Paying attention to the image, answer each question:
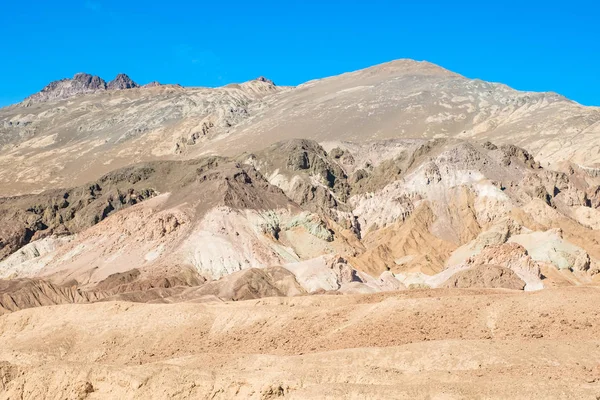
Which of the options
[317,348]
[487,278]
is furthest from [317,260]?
[317,348]

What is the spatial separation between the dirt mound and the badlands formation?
0.87 ft

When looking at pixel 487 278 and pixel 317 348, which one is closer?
pixel 317 348

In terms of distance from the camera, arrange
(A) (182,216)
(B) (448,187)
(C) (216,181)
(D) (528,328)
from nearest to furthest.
→ (D) (528,328), (A) (182,216), (C) (216,181), (B) (448,187)

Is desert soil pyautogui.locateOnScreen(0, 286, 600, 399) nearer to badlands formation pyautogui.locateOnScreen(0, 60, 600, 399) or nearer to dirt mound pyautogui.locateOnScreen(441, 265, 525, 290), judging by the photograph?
badlands formation pyautogui.locateOnScreen(0, 60, 600, 399)

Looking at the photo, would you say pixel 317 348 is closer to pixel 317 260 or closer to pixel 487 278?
pixel 487 278

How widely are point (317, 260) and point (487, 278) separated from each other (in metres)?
19.0

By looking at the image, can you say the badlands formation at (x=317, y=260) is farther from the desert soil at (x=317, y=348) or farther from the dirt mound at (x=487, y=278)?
the dirt mound at (x=487, y=278)

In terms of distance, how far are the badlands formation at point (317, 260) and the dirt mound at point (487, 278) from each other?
0.87ft

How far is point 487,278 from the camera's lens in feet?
225

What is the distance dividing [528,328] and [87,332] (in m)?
22.5

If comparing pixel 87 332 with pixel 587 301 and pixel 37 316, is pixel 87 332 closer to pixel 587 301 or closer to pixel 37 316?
pixel 37 316

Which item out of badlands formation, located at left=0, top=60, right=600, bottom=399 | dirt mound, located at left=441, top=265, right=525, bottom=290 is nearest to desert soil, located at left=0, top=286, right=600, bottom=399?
badlands formation, located at left=0, top=60, right=600, bottom=399

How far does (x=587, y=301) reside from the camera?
3231cm

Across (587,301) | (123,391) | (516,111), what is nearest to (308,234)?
(587,301)
